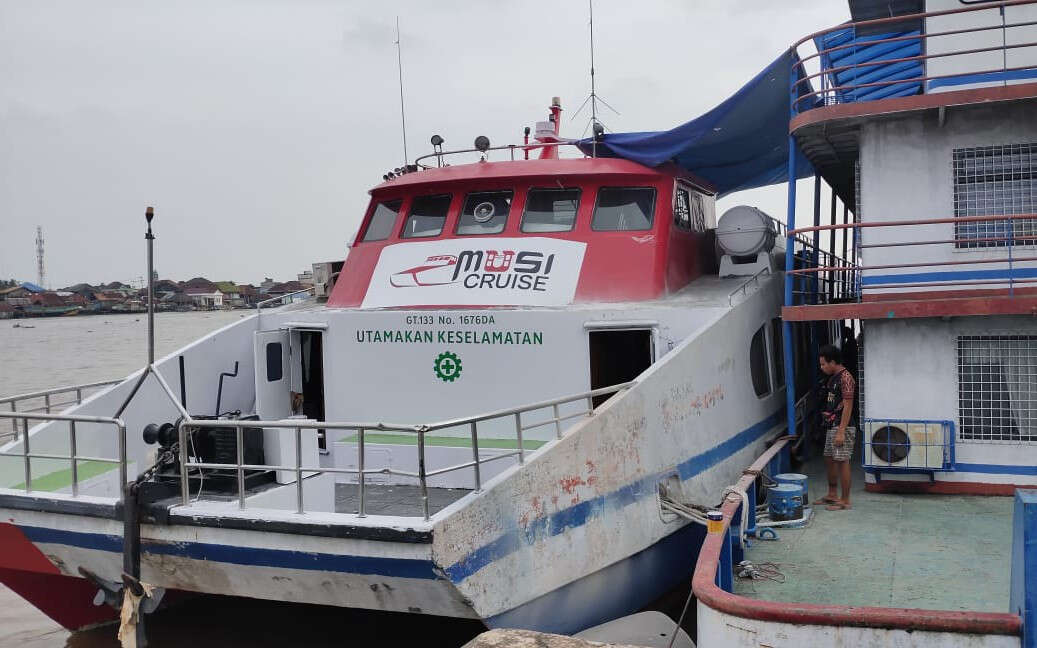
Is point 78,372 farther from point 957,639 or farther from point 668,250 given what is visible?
point 957,639

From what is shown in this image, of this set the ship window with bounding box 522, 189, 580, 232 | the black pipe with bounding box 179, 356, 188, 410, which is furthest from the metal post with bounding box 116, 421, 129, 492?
the ship window with bounding box 522, 189, 580, 232

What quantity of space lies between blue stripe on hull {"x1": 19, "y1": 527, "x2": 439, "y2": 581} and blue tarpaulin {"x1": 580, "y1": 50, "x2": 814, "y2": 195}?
5689mm

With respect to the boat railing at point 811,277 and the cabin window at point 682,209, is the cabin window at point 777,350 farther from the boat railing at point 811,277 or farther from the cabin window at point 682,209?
the cabin window at point 682,209

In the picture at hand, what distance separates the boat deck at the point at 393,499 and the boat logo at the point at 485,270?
208 centimetres

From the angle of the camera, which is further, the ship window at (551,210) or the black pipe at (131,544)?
the ship window at (551,210)

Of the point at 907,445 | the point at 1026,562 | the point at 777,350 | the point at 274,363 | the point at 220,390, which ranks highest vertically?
the point at 274,363

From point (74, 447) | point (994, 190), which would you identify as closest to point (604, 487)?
point (74, 447)

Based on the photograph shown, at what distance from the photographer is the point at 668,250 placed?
30.7 feet

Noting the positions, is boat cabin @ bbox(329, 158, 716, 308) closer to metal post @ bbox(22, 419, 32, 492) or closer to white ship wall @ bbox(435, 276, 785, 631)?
white ship wall @ bbox(435, 276, 785, 631)

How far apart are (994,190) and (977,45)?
4.81ft

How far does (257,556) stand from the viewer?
19.7ft

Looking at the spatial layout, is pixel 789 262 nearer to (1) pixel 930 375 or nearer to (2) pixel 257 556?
(1) pixel 930 375

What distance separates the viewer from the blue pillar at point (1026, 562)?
4297mm

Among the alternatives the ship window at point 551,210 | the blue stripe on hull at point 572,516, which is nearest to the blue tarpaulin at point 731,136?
the ship window at point 551,210
